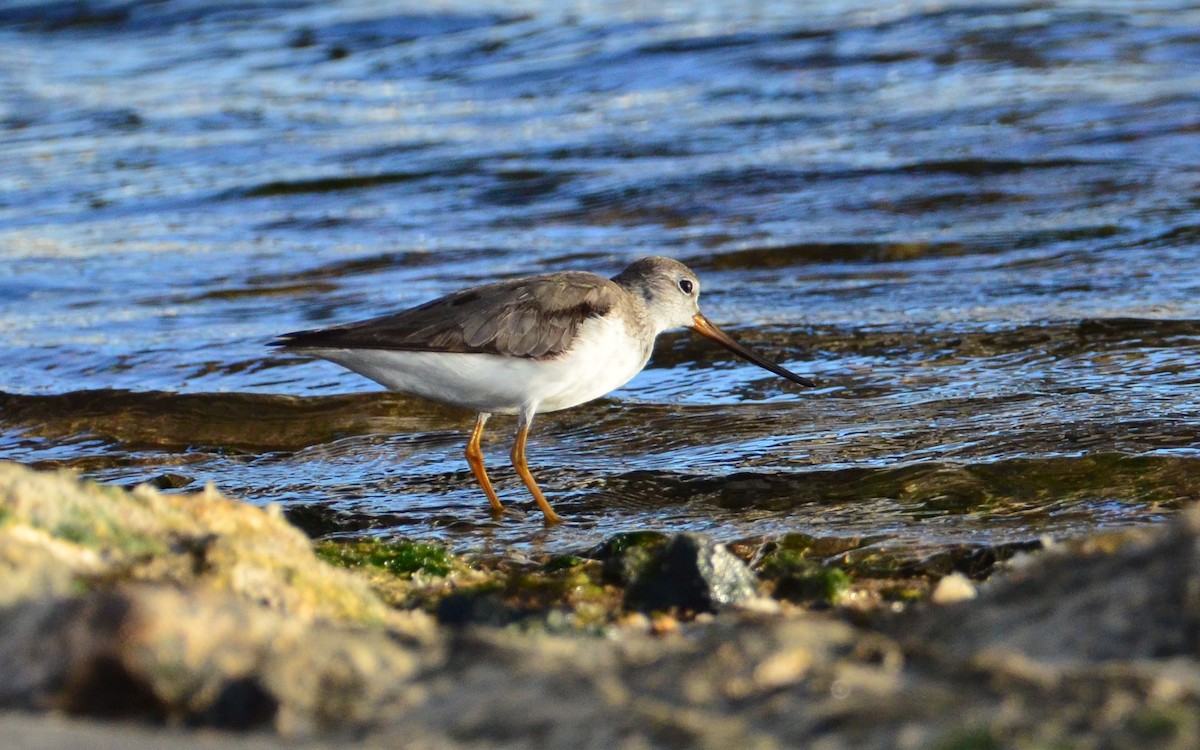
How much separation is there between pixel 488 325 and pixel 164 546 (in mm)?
2620

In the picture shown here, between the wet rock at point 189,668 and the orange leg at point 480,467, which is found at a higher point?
the wet rock at point 189,668

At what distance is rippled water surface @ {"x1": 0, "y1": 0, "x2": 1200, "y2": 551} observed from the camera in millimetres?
6008

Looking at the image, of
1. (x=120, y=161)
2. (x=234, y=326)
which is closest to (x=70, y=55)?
(x=120, y=161)

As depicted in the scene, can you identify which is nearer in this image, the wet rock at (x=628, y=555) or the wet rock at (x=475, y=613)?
the wet rock at (x=475, y=613)

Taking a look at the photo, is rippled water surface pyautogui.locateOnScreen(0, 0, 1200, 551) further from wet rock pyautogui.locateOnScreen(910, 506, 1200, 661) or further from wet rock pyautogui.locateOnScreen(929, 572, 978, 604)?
wet rock pyautogui.locateOnScreen(910, 506, 1200, 661)

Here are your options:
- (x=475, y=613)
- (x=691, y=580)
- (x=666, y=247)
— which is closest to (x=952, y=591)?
(x=691, y=580)

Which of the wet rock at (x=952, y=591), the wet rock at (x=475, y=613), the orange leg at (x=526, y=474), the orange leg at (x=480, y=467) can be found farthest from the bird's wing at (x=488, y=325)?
the wet rock at (x=952, y=591)

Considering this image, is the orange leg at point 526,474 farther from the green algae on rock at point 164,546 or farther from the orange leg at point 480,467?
the green algae on rock at point 164,546

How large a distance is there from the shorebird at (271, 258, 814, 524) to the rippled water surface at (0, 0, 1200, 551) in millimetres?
456

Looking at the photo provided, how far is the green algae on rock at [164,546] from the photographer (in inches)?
127

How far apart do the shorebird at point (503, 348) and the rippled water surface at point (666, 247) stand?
18.0 inches

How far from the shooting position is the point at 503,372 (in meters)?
5.91

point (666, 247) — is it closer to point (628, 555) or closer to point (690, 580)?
point (628, 555)

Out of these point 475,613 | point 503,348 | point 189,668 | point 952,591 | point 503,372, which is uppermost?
point 189,668
